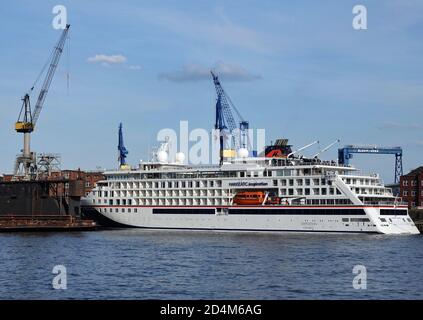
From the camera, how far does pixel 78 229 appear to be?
97.2 meters

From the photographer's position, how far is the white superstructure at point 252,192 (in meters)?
82.7

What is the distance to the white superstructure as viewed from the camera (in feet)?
271

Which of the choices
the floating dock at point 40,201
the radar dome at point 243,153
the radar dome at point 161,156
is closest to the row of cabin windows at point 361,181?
the radar dome at point 243,153

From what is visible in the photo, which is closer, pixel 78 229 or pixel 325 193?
pixel 325 193

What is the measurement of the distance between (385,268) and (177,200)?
5139cm

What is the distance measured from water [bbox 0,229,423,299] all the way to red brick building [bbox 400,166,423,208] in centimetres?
5014

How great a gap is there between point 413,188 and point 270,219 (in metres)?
47.6

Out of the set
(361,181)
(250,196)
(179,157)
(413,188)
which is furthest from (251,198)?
(413,188)

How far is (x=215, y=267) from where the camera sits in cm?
4841

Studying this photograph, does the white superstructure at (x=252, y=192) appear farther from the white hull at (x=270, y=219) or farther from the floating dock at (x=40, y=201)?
the floating dock at (x=40, y=201)

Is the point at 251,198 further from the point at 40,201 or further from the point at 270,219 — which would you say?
the point at 40,201

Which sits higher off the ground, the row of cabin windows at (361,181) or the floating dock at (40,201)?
the row of cabin windows at (361,181)
